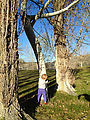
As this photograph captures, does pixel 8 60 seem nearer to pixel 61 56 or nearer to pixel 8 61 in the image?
pixel 8 61

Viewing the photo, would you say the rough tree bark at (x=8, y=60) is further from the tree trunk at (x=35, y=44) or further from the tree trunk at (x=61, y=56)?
the tree trunk at (x=61, y=56)

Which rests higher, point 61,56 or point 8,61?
point 61,56

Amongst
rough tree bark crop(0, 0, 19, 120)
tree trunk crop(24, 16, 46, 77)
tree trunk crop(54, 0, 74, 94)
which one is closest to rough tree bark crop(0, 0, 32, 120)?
rough tree bark crop(0, 0, 19, 120)

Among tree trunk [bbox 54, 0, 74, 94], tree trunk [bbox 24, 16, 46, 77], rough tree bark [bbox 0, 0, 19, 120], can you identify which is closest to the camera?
rough tree bark [bbox 0, 0, 19, 120]

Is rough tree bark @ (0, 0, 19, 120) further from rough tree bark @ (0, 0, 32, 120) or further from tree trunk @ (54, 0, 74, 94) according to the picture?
tree trunk @ (54, 0, 74, 94)

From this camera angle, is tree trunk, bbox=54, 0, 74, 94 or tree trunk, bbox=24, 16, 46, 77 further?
tree trunk, bbox=54, 0, 74, 94

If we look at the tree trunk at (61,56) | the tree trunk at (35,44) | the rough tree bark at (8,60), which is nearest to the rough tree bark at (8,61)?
the rough tree bark at (8,60)

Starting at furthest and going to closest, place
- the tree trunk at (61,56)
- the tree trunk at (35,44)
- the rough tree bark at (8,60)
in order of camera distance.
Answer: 1. the tree trunk at (61,56)
2. the tree trunk at (35,44)
3. the rough tree bark at (8,60)

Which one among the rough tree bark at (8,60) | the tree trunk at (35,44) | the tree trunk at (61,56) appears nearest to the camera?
the rough tree bark at (8,60)

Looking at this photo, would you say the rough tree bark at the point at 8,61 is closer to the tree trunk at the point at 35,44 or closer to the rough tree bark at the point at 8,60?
the rough tree bark at the point at 8,60

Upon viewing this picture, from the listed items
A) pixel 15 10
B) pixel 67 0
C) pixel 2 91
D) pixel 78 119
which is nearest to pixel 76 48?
pixel 67 0

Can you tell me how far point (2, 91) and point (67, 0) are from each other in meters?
6.18

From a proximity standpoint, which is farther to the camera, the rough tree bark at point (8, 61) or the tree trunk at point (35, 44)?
the tree trunk at point (35, 44)

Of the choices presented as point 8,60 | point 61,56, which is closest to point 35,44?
point 8,60
